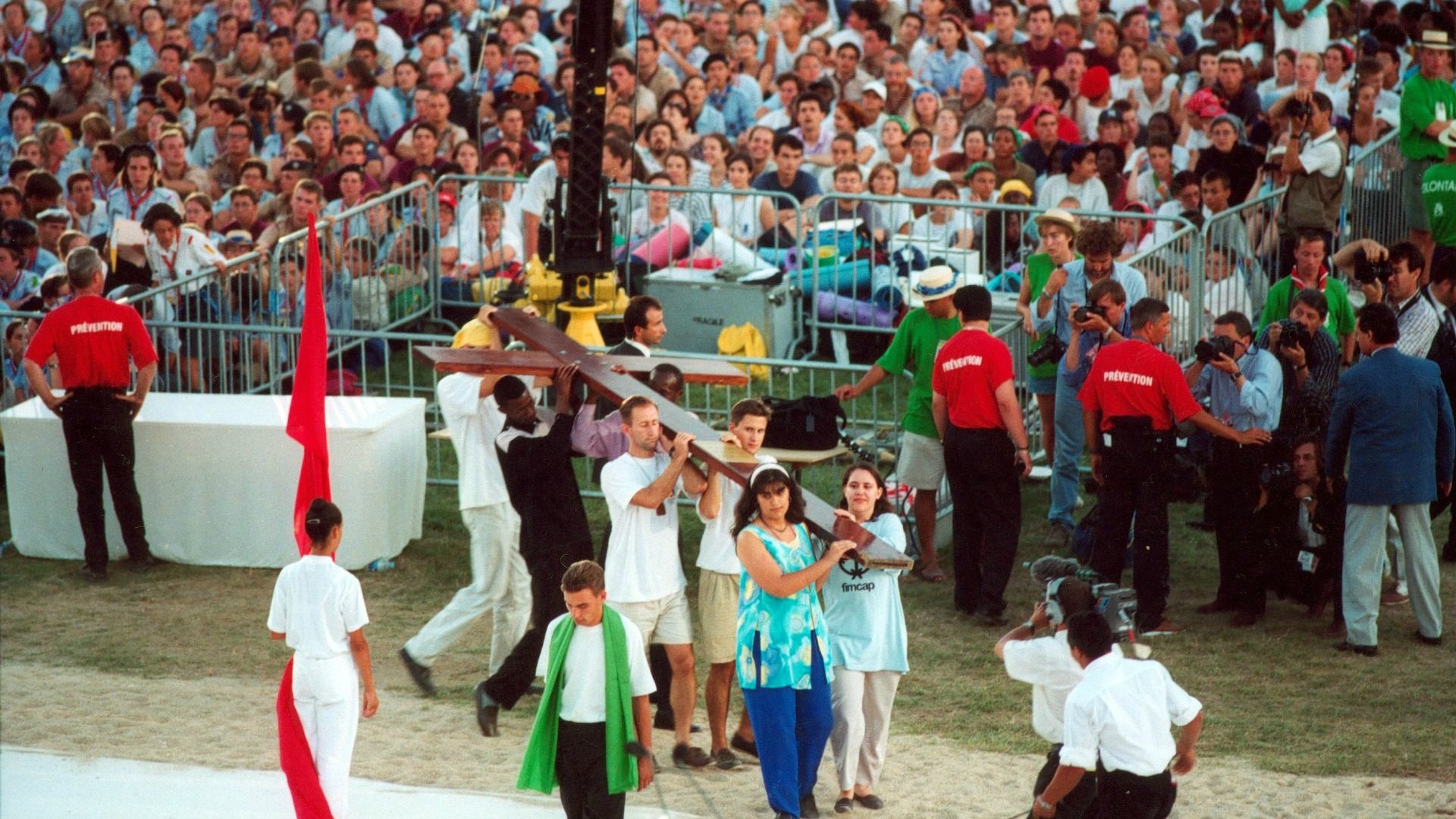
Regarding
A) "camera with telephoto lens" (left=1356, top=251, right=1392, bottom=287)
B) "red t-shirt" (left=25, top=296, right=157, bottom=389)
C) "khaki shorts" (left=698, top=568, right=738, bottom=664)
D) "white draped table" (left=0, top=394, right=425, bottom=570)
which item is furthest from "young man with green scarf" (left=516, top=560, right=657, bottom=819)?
"camera with telephoto lens" (left=1356, top=251, right=1392, bottom=287)

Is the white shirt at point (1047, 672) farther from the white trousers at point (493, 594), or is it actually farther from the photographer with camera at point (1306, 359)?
the photographer with camera at point (1306, 359)

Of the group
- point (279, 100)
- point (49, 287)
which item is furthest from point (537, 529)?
point (279, 100)

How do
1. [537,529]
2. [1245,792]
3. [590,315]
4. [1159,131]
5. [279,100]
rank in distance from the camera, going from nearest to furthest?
[1245,792], [537,529], [590,315], [1159,131], [279,100]

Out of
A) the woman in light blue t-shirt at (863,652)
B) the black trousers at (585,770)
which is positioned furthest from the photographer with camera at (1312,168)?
the black trousers at (585,770)

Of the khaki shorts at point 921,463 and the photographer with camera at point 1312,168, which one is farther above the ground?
the photographer with camera at point 1312,168

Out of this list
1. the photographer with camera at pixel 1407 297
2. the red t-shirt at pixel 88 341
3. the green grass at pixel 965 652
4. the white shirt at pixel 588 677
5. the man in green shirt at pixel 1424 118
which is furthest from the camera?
the man in green shirt at pixel 1424 118

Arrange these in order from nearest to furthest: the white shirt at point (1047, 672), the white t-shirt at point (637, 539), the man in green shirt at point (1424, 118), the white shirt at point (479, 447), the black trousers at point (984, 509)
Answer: the white shirt at point (1047, 672)
the white t-shirt at point (637, 539)
the white shirt at point (479, 447)
the black trousers at point (984, 509)
the man in green shirt at point (1424, 118)

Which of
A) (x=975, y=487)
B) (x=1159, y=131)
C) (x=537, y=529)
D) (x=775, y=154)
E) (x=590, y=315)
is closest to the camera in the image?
(x=537, y=529)

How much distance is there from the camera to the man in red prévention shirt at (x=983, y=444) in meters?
9.95

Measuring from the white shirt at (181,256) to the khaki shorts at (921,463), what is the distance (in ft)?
18.3

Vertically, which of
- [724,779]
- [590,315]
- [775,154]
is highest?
[775,154]

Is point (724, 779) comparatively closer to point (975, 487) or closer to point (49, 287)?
point (975, 487)

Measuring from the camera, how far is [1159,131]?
577 inches

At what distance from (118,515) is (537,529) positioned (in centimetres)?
368
